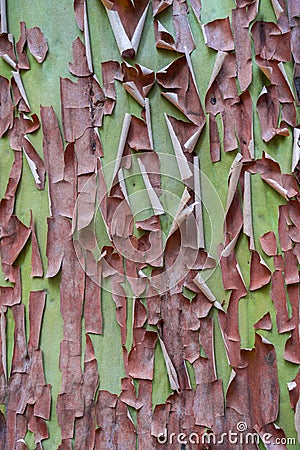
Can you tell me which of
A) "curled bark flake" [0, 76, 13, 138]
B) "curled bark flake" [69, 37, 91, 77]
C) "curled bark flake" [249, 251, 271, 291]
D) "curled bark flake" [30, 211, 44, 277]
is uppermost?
"curled bark flake" [69, 37, 91, 77]

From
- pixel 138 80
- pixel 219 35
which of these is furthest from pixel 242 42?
pixel 138 80

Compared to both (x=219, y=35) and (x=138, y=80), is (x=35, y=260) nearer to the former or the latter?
(x=138, y=80)

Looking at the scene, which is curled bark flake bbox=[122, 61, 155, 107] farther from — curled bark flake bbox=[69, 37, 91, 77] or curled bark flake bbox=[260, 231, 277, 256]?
curled bark flake bbox=[260, 231, 277, 256]

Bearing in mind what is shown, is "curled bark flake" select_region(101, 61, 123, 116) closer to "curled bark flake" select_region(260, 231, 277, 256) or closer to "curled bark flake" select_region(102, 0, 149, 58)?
"curled bark flake" select_region(102, 0, 149, 58)

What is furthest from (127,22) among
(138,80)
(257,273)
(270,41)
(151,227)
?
(257,273)

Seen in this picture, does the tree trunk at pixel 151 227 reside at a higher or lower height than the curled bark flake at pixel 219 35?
lower

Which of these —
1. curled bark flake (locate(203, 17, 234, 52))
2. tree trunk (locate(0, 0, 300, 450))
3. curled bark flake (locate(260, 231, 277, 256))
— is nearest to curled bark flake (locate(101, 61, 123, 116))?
tree trunk (locate(0, 0, 300, 450))

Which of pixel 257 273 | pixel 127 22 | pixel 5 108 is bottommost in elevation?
pixel 257 273

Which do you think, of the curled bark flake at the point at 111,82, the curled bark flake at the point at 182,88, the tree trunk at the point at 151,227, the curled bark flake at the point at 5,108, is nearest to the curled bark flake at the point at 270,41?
the tree trunk at the point at 151,227

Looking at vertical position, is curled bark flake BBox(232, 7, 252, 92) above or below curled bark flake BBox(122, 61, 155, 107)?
above

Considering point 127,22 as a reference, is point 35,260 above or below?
below

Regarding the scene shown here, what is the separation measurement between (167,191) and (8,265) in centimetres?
28

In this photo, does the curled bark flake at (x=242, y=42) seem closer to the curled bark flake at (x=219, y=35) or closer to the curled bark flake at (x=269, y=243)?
the curled bark flake at (x=219, y=35)

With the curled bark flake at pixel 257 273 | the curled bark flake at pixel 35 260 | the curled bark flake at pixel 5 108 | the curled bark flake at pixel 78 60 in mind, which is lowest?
the curled bark flake at pixel 257 273
